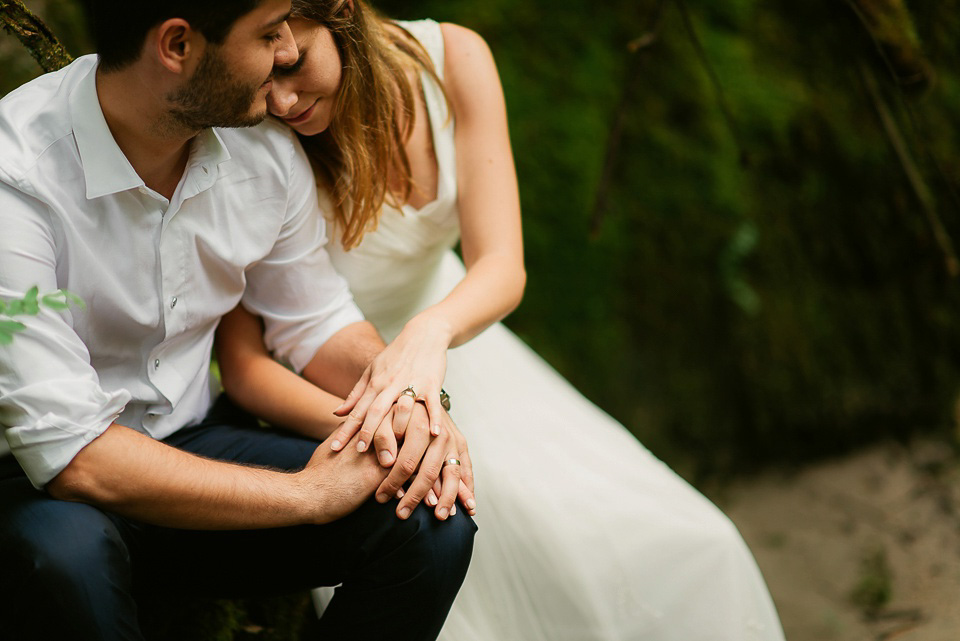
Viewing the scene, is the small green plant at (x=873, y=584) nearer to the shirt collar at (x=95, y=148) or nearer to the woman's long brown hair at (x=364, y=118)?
the woman's long brown hair at (x=364, y=118)

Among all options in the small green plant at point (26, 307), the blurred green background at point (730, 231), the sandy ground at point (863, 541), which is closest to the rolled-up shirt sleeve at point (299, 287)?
the small green plant at point (26, 307)

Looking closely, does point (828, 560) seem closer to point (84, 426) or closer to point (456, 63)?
point (456, 63)

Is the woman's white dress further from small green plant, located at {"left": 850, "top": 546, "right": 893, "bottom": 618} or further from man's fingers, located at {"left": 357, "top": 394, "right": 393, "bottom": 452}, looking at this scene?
small green plant, located at {"left": 850, "top": 546, "right": 893, "bottom": 618}

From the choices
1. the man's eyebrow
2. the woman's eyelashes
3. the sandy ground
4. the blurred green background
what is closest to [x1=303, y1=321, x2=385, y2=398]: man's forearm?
the woman's eyelashes

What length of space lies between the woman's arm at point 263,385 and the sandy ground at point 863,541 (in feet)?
7.20

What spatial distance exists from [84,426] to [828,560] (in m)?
3.12

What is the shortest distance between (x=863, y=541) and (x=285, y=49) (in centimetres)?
313

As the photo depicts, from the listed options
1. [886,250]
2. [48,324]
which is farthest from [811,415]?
[48,324]

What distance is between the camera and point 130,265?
164 centimetres

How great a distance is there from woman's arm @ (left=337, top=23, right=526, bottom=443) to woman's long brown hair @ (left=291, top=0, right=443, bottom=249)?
0.10 meters

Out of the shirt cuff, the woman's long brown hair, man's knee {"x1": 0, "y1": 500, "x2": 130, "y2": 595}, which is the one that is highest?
the woman's long brown hair

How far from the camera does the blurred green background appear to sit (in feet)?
12.2

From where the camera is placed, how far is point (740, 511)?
4.03m

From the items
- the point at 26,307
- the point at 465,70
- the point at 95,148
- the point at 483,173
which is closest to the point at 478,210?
the point at 483,173
